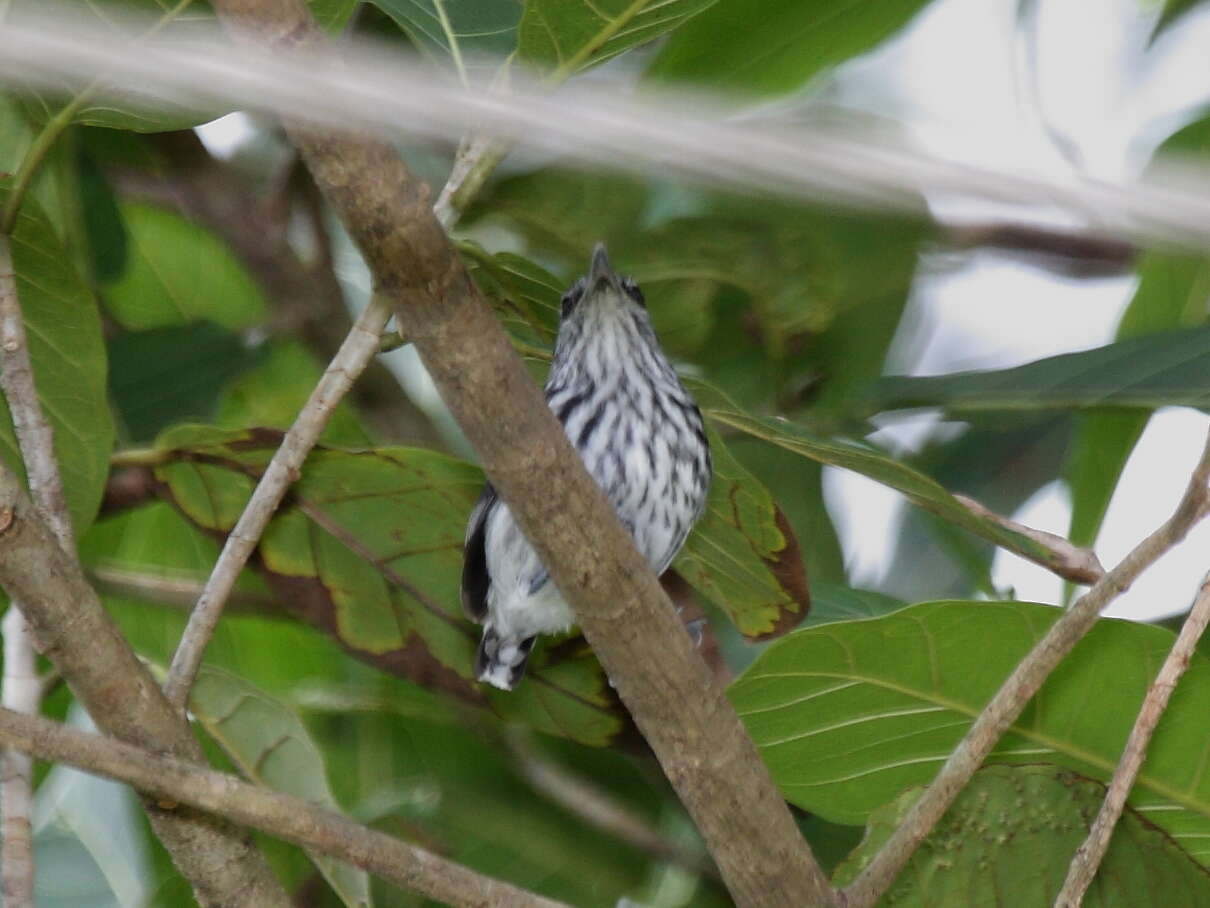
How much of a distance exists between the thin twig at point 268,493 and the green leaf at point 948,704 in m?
0.51

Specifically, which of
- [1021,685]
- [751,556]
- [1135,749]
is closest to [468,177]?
[751,556]

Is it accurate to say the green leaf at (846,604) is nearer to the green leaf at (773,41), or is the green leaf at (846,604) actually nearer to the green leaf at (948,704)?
the green leaf at (948,704)

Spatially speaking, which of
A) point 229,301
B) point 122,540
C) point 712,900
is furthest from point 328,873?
point 229,301

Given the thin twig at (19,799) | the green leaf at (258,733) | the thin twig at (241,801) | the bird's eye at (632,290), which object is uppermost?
the bird's eye at (632,290)

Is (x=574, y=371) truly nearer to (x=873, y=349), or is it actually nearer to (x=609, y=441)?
(x=609, y=441)

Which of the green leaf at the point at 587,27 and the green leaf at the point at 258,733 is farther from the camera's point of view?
the green leaf at the point at 258,733

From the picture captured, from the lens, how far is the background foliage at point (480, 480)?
1.58m

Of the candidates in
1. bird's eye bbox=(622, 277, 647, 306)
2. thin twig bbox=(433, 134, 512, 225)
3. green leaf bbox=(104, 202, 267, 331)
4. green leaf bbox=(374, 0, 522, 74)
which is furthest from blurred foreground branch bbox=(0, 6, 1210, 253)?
green leaf bbox=(104, 202, 267, 331)

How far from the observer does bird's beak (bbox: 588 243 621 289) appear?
225cm

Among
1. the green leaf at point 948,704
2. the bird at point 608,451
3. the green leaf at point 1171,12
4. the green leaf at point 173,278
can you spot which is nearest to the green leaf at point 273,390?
the green leaf at point 173,278

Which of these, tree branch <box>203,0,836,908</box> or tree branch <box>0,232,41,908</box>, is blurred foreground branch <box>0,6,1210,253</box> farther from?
tree branch <box>0,232,41,908</box>

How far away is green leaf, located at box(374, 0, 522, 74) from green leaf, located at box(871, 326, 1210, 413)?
2.26 ft

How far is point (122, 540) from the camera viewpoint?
219 centimetres

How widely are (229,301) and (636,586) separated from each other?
5.65ft
